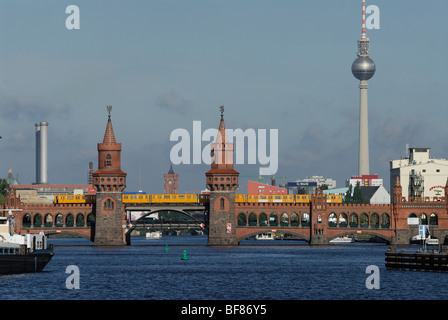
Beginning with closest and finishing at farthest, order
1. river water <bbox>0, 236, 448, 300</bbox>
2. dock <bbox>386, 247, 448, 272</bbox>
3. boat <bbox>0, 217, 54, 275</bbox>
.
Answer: river water <bbox>0, 236, 448, 300</bbox>
boat <bbox>0, 217, 54, 275</bbox>
dock <bbox>386, 247, 448, 272</bbox>

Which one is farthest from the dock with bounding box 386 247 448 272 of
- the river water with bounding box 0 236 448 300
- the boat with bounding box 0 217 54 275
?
the boat with bounding box 0 217 54 275

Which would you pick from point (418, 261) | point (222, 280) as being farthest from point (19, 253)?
point (418, 261)

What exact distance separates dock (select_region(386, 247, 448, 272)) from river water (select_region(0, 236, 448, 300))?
1.34 meters

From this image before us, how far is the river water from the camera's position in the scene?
10150 centimetres

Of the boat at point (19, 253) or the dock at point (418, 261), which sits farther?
the dock at point (418, 261)

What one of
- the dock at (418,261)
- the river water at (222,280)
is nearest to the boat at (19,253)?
the river water at (222,280)

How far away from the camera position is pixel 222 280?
121062 millimetres

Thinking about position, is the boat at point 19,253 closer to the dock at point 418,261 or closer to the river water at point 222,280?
the river water at point 222,280

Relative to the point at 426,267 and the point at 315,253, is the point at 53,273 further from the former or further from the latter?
the point at 315,253

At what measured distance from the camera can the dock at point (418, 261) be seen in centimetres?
12544

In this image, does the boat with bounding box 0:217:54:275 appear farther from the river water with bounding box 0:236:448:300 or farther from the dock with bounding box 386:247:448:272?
the dock with bounding box 386:247:448:272

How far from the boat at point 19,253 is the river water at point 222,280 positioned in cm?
142
